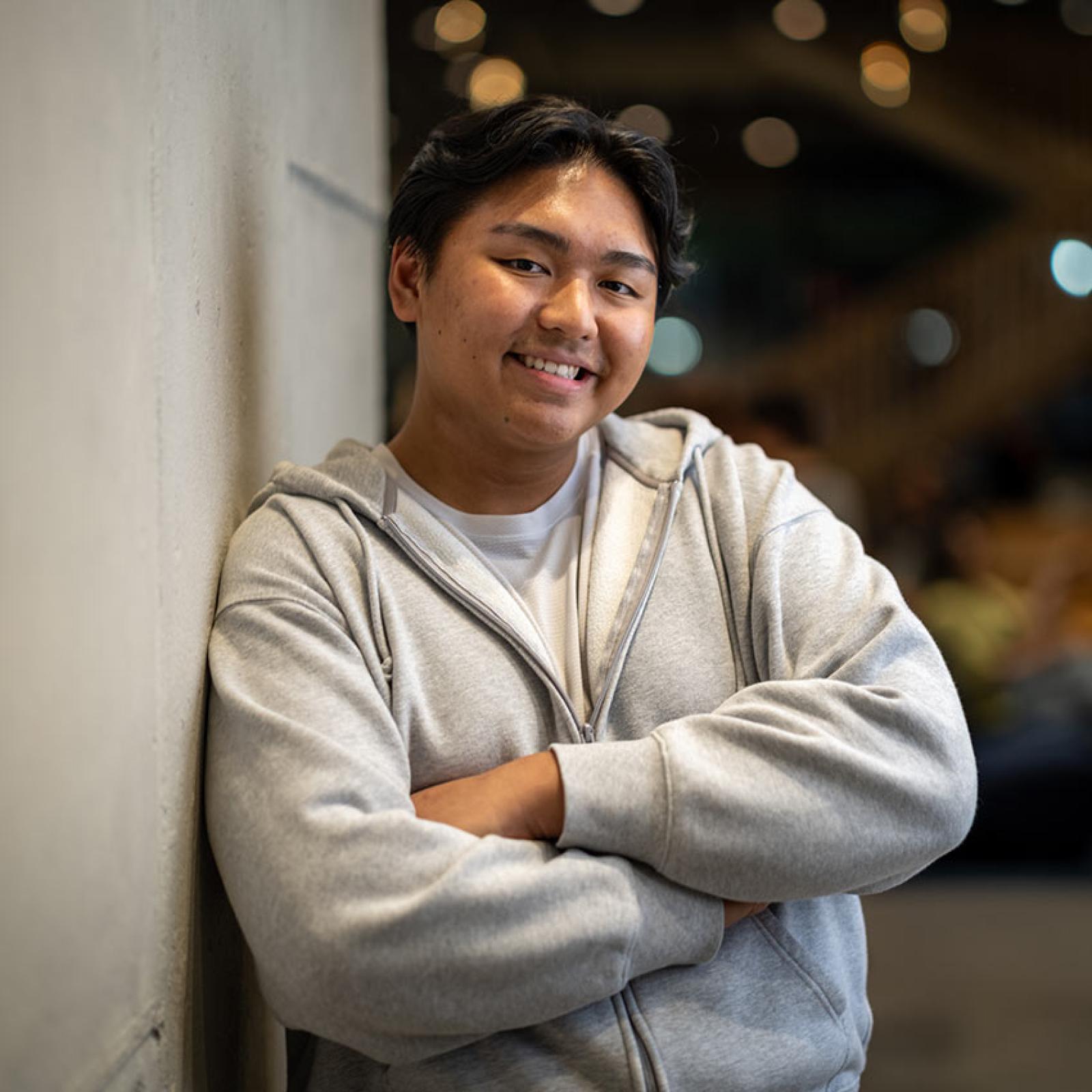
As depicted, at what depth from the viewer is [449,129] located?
1601 mm

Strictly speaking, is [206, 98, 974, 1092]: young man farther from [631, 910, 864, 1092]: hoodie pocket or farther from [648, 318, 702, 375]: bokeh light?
[648, 318, 702, 375]: bokeh light

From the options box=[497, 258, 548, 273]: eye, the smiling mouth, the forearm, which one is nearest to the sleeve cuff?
the forearm

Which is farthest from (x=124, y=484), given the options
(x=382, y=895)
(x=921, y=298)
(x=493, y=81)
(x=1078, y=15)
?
(x=1078, y=15)

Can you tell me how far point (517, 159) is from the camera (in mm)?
1506

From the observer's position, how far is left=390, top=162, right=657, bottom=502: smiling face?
1.50 metres

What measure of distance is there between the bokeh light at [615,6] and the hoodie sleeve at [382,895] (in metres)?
9.39

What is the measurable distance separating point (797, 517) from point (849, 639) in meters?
0.20

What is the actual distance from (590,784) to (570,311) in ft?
1.75

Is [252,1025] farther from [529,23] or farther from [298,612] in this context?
[529,23]

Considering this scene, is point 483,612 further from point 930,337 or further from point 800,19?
point 930,337

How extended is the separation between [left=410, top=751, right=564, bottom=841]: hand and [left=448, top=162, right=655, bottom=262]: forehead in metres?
0.59

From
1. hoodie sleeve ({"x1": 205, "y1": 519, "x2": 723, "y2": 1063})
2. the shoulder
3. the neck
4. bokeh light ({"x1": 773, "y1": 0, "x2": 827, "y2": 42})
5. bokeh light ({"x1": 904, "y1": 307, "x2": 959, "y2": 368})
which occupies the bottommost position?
bokeh light ({"x1": 904, "y1": 307, "x2": 959, "y2": 368})

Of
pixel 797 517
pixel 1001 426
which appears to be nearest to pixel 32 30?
pixel 797 517

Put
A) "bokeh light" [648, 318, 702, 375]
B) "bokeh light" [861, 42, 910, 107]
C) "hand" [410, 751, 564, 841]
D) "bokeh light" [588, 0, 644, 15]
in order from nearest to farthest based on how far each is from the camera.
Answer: "hand" [410, 751, 564, 841]
"bokeh light" [588, 0, 644, 15]
"bokeh light" [861, 42, 910, 107]
"bokeh light" [648, 318, 702, 375]
